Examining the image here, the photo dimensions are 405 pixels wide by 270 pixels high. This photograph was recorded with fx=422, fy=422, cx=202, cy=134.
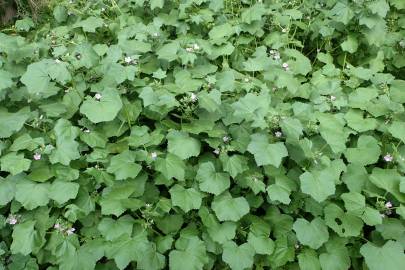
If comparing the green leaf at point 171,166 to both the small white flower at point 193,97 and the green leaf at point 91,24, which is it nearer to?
the small white flower at point 193,97

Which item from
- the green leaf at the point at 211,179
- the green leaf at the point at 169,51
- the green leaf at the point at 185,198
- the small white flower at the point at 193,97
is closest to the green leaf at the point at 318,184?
the green leaf at the point at 211,179

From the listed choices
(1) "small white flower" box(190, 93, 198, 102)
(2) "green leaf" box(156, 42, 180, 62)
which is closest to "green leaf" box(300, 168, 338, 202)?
(1) "small white flower" box(190, 93, 198, 102)

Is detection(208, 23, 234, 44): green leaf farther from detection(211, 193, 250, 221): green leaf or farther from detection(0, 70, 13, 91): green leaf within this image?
detection(0, 70, 13, 91): green leaf

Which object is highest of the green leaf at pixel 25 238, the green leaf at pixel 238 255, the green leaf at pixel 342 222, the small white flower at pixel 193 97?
the small white flower at pixel 193 97

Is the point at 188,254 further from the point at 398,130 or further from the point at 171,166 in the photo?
the point at 398,130

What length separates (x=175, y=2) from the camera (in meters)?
4.68

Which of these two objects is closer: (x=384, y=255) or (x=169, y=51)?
(x=384, y=255)

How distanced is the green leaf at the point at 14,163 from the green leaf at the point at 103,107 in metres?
0.54

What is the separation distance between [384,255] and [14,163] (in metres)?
2.59

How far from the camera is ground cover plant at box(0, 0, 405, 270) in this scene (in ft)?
9.57

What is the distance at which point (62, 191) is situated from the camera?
2.93 meters

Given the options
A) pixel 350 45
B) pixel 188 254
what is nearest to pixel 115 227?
pixel 188 254

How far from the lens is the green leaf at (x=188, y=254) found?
9.27ft

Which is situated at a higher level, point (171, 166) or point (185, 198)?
point (171, 166)
